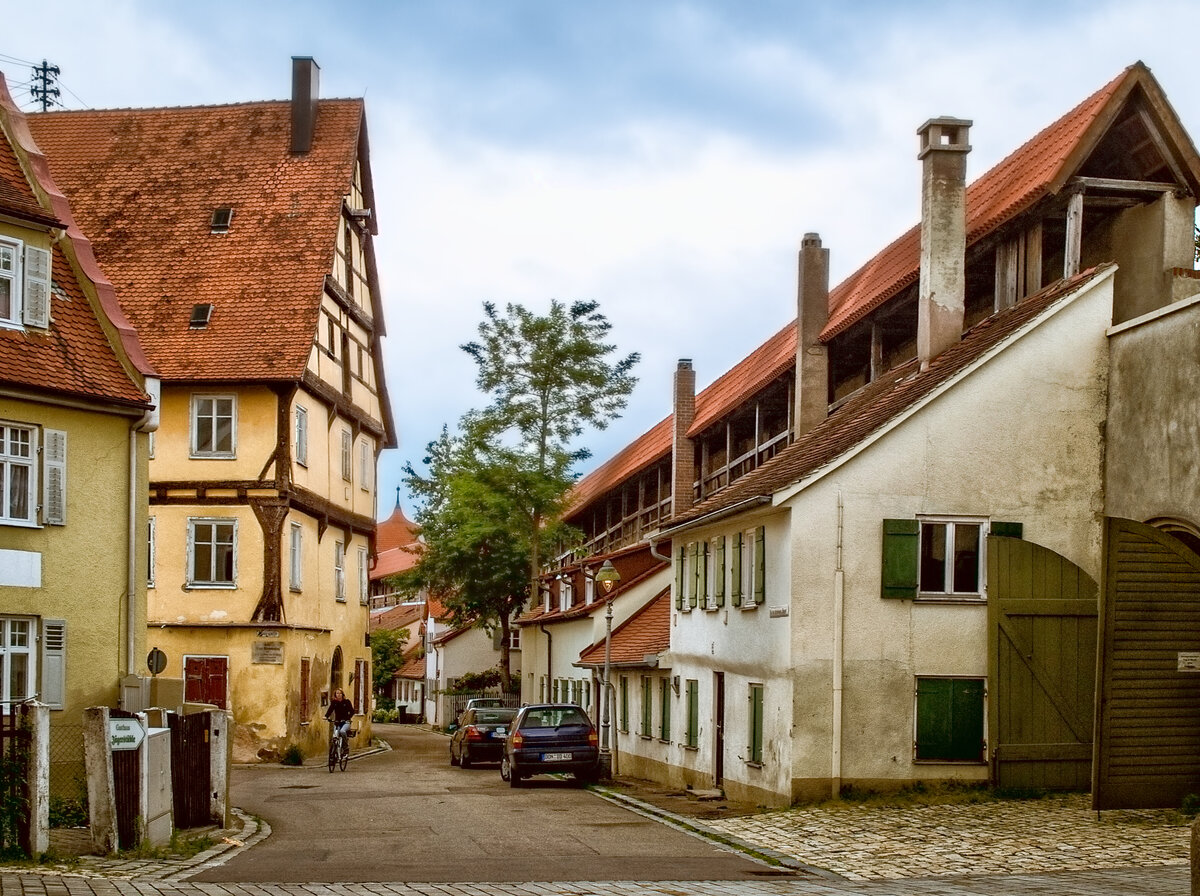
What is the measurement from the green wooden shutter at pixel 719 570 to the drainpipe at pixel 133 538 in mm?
9103

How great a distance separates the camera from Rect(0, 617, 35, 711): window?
69.6ft

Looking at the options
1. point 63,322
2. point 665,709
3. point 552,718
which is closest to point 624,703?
point 665,709

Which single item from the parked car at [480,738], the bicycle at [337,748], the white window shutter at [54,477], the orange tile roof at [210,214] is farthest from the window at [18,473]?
the parked car at [480,738]

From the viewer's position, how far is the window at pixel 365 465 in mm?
44156

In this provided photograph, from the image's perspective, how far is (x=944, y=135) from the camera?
984 inches

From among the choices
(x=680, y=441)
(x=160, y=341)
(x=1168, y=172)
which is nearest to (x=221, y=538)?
(x=160, y=341)

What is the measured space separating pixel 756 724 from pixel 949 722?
3018 mm

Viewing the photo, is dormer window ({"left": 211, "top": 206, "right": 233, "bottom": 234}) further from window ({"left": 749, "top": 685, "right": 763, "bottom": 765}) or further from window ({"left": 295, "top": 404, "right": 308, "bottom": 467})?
window ({"left": 749, "top": 685, "right": 763, "bottom": 765})

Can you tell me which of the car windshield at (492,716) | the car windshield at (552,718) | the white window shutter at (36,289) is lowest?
the car windshield at (492,716)

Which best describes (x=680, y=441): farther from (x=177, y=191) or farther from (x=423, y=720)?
(x=423, y=720)

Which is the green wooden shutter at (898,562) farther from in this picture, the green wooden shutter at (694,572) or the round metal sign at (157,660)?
the round metal sign at (157,660)

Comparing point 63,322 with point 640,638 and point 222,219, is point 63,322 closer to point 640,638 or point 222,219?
point 640,638

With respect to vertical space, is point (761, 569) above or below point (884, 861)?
above

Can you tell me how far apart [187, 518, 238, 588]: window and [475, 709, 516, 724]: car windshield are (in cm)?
669
